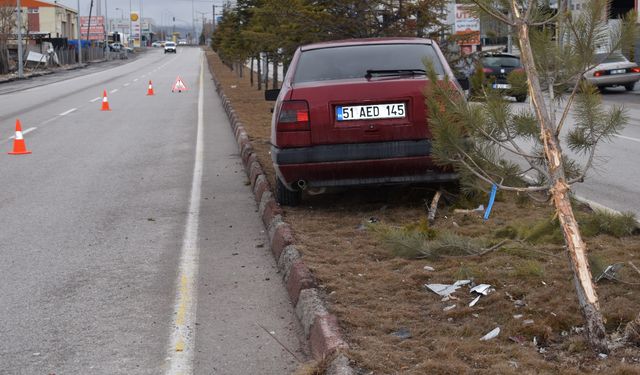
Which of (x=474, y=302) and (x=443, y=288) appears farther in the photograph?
(x=443, y=288)

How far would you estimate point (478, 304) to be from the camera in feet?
16.8

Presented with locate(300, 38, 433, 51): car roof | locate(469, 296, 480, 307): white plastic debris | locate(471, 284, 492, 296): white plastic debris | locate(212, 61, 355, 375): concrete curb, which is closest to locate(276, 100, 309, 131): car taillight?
locate(212, 61, 355, 375): concrete curb

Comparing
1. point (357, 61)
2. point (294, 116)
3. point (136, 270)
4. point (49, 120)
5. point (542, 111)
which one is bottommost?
point (49, 120)

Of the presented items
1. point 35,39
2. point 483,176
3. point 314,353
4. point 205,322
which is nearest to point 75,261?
point 205,322

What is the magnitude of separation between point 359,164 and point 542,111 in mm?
3214

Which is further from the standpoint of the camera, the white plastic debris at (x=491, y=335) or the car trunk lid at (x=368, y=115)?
the car trunk lid at (x=368, y=115)

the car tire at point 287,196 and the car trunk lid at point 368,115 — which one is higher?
the car trunk lid at point 368,115

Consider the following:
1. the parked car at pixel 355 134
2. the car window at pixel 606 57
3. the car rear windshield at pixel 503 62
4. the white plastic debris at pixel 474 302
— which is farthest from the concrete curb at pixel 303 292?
the car rear windshield at pixel 503 62

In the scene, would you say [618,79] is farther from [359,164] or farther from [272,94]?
[359,164]

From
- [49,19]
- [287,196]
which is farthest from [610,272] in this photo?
[49,19]

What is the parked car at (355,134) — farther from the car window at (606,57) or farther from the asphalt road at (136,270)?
the car window at (606,57)

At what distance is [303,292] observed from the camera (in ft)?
17.7

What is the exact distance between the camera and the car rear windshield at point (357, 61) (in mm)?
8156

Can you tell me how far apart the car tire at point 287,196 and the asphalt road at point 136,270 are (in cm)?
39
